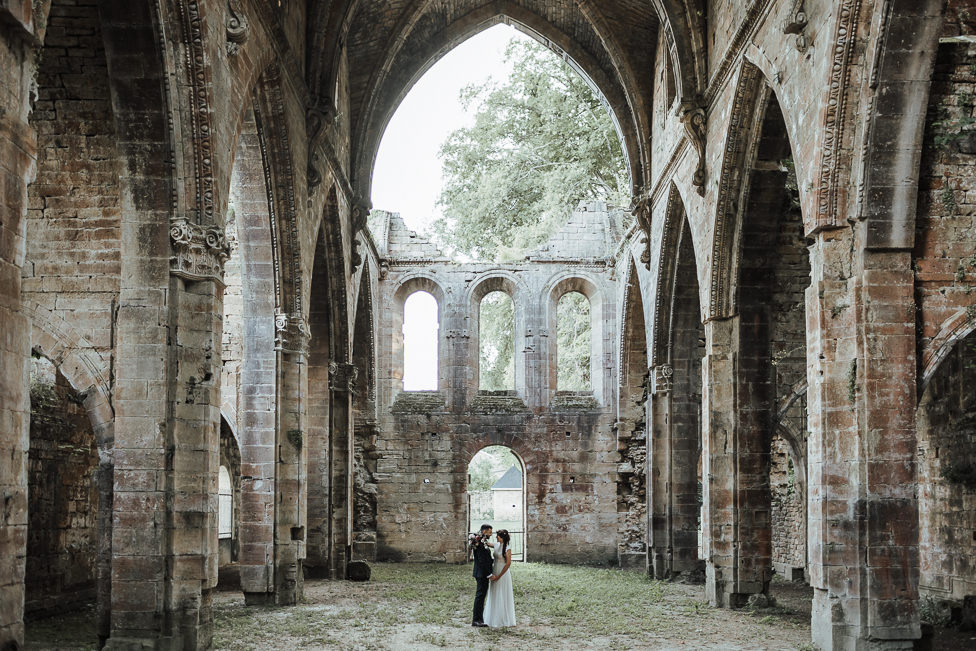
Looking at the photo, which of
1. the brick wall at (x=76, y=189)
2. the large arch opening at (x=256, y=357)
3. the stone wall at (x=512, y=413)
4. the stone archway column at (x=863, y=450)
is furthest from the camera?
the stone wall at (x=512, y=413)

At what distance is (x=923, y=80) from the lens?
8.20 metres

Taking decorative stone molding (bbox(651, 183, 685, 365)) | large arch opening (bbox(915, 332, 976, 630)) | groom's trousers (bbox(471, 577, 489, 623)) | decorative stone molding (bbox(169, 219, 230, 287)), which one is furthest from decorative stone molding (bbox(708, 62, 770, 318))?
decorative stone molding (bbox(169, 219, 230, 287))

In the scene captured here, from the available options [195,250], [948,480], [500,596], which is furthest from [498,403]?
[195,250]

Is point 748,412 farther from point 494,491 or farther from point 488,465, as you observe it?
point 494,491

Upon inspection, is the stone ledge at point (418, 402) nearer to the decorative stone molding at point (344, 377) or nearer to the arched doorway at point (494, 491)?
the decorative stone molding at point (344, 377)

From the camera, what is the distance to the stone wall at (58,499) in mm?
12688

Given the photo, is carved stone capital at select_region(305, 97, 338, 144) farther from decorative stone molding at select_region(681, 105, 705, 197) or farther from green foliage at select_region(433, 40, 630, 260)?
green foliage at select_region(433, 40, 630, 260)

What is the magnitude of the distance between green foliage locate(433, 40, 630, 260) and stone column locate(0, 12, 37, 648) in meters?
21.2

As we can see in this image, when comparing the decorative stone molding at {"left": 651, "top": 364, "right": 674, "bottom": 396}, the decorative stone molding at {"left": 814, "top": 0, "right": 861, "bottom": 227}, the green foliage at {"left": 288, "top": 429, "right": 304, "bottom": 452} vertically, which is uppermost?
the decorative stone molding at {"left": 814, "top": 0, "right": 861, "bottom": 227}

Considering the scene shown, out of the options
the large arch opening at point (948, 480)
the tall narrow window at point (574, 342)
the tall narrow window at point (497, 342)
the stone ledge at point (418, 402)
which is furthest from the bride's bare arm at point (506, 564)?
the tall narrow window at point (497, 342)

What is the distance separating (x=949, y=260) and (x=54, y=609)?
457 inches

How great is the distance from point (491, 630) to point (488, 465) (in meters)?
30.2

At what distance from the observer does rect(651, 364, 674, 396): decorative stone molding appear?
1758cm

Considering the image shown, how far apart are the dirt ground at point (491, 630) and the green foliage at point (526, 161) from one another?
13041mm
